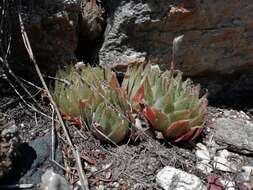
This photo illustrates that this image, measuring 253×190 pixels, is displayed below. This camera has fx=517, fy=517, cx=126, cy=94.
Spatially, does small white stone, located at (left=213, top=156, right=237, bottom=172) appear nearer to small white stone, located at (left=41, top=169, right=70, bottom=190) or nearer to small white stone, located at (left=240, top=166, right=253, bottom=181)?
small white stone, located at (left=240, top=166, right=253, bottom=181)

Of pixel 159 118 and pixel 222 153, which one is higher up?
pixel 159 118

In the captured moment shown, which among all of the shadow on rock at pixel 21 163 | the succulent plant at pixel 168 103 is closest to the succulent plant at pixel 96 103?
the succulent plant at pixel 168 103

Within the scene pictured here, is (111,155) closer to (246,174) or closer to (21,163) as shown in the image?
(21,163)

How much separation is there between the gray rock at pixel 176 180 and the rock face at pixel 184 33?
91 centimetres

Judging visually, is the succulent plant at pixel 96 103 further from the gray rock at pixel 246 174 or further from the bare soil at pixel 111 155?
the gray rock at pixel 246 174

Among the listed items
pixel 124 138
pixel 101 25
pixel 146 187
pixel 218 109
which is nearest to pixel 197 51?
pixel 218 109

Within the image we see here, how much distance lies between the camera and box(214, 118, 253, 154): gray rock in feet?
10.3

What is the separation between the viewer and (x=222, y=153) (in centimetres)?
311

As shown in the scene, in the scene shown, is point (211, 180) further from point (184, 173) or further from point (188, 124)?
point (188, 124)

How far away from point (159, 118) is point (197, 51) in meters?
0.70

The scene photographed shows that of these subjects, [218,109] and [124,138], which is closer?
[124,138]

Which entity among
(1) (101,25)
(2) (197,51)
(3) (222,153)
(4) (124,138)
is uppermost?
(1) (101,25)

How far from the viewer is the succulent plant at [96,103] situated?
9.25ft

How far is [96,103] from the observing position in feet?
9.50
